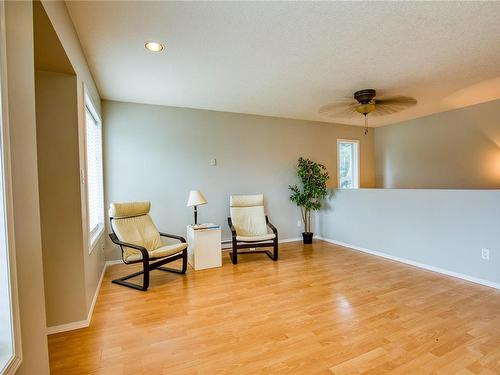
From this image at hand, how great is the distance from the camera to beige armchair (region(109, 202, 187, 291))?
9.82 ft

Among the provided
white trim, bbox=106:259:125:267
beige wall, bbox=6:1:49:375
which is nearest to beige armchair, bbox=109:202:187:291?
white trim, bbox=106:259:125:267

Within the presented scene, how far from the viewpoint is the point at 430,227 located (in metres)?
3.47

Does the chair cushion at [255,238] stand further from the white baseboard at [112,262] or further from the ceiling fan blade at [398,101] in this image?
the ceiling fan blade at [398,101]

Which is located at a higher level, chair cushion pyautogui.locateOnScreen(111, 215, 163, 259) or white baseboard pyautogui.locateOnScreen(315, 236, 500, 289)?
chair cushion pyautogui.locateOnScreen(111, 215, 163, 259)

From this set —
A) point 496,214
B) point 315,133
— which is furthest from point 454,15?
point 315,133

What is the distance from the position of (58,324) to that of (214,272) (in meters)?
1.76

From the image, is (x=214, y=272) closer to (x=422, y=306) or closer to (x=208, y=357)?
(x=208, y=357)

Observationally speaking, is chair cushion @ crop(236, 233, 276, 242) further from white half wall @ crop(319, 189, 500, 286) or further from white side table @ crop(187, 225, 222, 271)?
white half wall @ crop(319, 189, 500, 286)

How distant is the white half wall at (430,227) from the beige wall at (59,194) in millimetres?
3950

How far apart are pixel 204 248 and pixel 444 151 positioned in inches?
175

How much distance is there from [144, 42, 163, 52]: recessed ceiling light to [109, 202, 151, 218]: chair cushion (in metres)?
1.92

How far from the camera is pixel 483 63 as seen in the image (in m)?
2.71

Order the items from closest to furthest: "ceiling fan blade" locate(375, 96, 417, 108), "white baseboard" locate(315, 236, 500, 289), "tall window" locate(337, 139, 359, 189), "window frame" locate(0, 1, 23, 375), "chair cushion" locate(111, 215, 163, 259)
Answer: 1. "window frame" locate(0, 1, 23, 375)
2. "white baseboard" locate(315, 236, 500, 289)
3. "chair cushion" locate(111, 215, 163, 259)
4. "ceiling fan blade" locate(375, 96, 417, 108)
5. "tall window" locate(337, 139, 359, 189)

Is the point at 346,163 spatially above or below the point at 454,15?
below
